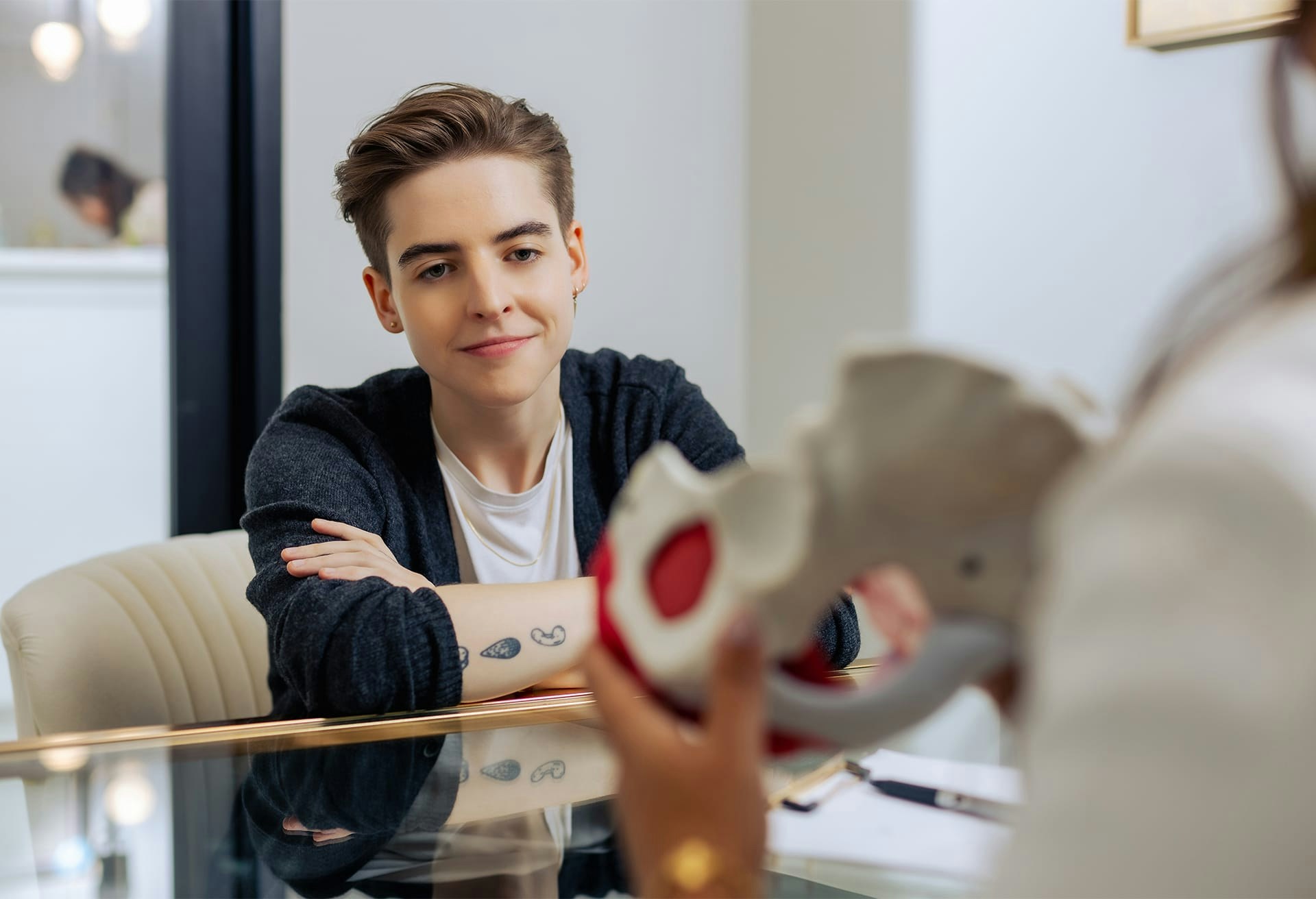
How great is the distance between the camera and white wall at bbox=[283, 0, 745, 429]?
196 centimetres

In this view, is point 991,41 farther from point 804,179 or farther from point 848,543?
point 848,543

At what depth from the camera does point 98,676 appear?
1.12m

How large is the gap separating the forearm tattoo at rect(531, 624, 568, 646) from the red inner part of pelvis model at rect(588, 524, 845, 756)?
68 cm

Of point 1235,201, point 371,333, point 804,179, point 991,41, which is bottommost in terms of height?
point 371,333

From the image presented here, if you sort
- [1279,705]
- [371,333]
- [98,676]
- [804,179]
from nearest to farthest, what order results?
[1279,705]
[98,676]
[371,333]
[804,179]

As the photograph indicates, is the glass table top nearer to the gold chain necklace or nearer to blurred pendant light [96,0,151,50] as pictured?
the gold chain necklace

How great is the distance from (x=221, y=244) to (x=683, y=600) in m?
1.81

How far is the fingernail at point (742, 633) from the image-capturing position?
0.32 m

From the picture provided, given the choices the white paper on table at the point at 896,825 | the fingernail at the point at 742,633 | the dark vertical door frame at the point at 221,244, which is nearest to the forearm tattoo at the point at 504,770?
the white paper on table at the point at 896,825

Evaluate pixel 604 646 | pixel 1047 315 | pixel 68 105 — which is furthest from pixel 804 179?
pixel 604 646

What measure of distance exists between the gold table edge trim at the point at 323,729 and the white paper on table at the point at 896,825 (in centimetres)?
24

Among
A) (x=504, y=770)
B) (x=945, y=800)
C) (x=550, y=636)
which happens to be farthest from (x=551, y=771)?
(x=550, y=636)

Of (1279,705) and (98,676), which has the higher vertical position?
(1279,705)

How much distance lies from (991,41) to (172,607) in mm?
1573
